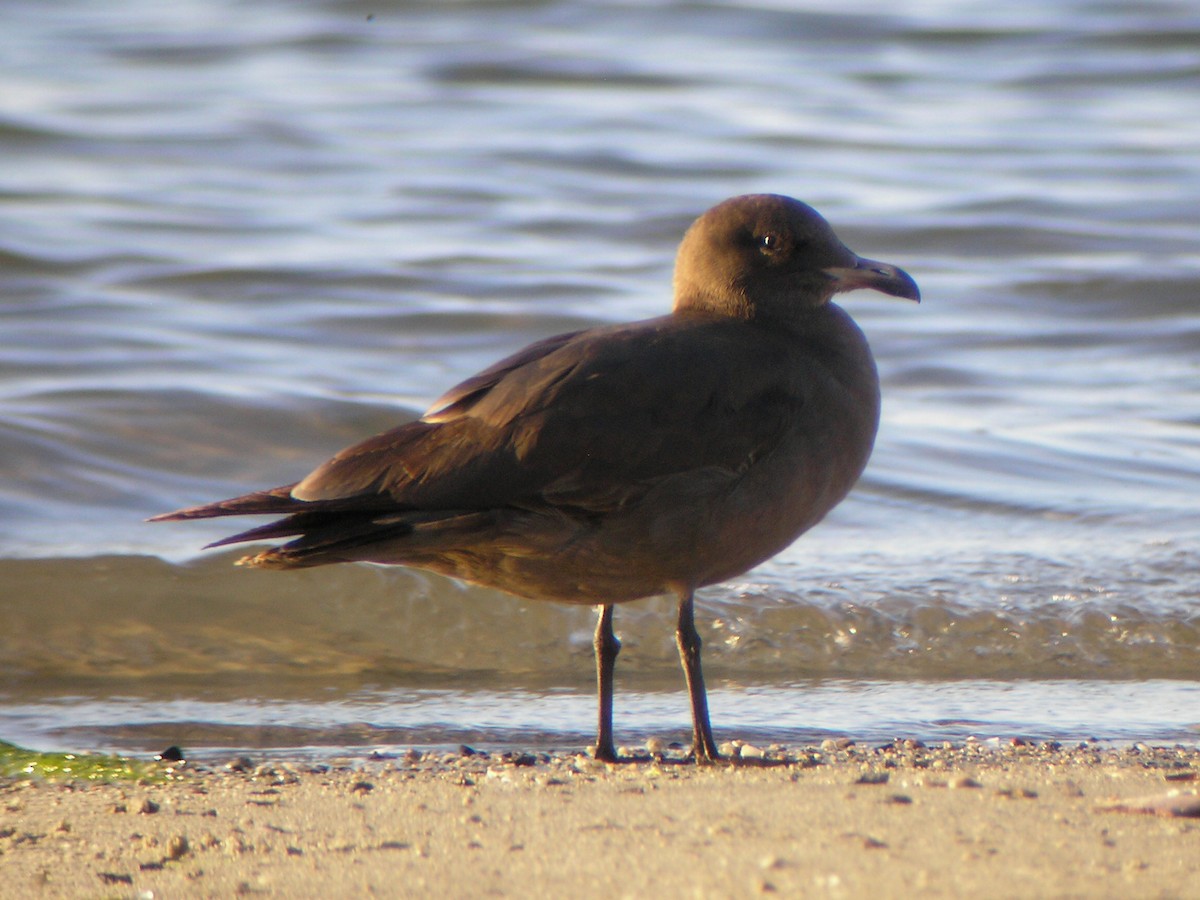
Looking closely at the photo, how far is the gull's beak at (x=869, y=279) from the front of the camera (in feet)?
14.2

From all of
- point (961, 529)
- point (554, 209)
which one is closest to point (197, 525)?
point (961, 529)

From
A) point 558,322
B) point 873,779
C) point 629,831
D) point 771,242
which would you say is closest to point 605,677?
point 873,779

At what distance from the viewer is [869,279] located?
14.3 ft

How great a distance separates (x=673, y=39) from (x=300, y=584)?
478 inches

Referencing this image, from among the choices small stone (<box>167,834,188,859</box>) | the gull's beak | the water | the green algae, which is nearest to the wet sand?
small stone (<box>167,834,188,859</box>)

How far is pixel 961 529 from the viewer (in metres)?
6.43

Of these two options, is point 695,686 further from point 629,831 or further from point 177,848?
point 177,848

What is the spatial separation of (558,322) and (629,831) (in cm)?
623

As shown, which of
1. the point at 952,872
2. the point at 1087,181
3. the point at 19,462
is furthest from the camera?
the point at 1087,181

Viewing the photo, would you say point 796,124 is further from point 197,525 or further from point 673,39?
point 197,525

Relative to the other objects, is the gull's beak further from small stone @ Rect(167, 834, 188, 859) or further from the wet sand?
small stone @ Rect(167, 834, 188, 859)

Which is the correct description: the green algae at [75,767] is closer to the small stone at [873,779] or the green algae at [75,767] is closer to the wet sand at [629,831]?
the wet sand at [629,831]

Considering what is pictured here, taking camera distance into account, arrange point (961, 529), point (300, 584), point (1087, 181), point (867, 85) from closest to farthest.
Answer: point (300, 584) → point (961, 529) → point (1087, 181) → point (867, 85)

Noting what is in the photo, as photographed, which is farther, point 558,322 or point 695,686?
point 558,322
